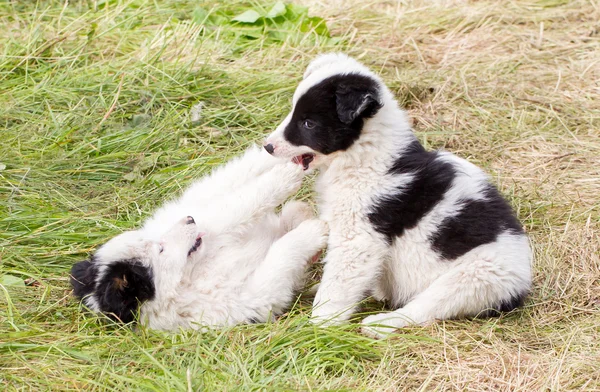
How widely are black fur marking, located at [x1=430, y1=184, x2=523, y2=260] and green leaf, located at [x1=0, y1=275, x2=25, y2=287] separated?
9.42 feet

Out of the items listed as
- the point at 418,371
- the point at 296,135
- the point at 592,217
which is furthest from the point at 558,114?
the point at 418,371

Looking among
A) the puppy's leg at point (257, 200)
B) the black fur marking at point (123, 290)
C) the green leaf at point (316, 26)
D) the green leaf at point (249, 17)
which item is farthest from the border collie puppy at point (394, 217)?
the green leaf at point (249, 17)

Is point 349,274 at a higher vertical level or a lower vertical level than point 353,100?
lower

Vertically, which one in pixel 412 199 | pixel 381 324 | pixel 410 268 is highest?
pixel 412 199

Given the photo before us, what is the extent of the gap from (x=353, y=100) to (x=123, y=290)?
1905mm

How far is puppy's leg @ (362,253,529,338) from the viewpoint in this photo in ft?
16.8

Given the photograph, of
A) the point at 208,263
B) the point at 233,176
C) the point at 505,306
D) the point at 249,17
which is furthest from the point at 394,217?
the point at 249,17

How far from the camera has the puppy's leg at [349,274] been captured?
17.3 feet

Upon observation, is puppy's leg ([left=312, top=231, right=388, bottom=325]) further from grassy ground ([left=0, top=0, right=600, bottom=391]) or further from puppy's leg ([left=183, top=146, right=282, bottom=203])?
puppy's leg ([left=183, top=146, right=282, bottom=203])

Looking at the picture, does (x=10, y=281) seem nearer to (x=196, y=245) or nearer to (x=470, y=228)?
(x=196, y=245)

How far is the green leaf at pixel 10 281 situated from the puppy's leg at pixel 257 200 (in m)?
1.37

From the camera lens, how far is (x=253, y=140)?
7348 millimetres

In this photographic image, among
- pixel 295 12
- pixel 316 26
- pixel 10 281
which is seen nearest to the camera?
pixel 10 281

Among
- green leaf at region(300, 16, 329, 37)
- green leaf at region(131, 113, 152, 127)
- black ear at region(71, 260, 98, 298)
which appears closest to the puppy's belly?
black ear at region(71, 260, 98, 298)
